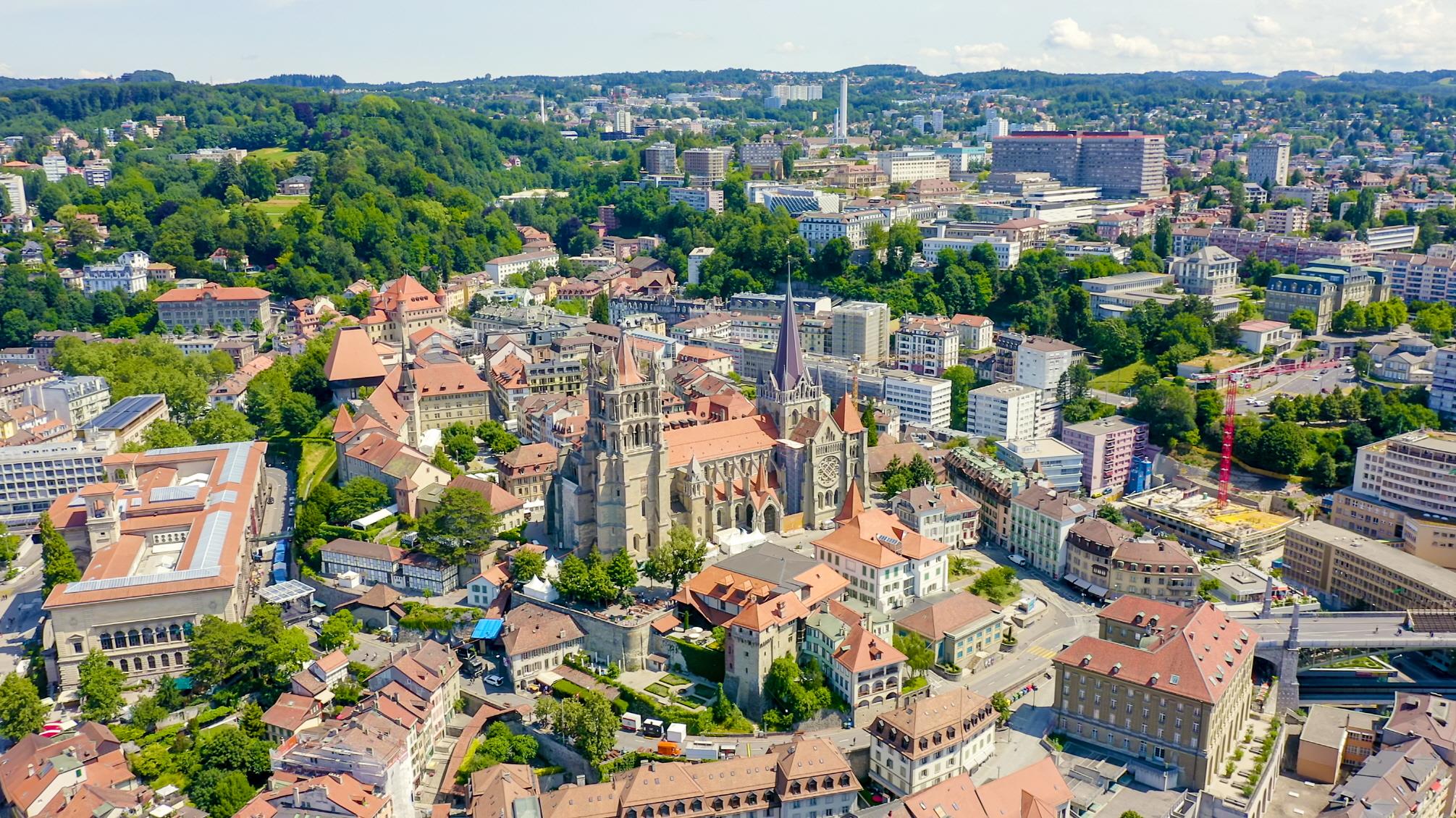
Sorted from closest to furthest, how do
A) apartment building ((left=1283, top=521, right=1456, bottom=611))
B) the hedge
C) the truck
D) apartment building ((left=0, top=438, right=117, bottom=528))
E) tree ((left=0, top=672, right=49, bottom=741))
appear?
the truck
tree ((left=0, top=672, right=49, bottom=741))
the hedge
apartment building ((left=1283, top=521, right=1456, bottom=611))
apartment building ((left=0, top=438, right=117, bottom=528))

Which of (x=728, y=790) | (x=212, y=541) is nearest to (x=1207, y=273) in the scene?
(x=728, y=790)

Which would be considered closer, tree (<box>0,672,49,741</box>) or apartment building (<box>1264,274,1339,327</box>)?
tree (<box>0,672,49,741</box>)

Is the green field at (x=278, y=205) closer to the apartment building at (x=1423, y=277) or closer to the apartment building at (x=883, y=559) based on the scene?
the apartment building at (x=883, y=559)

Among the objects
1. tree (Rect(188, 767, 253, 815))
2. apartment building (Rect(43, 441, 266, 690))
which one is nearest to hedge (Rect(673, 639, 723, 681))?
tree (Rect(188, 767, 253, 815))

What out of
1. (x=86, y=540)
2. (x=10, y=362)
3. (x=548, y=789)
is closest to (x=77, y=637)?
(x=86, y=540)

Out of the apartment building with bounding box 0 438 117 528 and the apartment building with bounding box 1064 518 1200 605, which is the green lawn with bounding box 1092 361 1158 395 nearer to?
the apartment building with bounding box 1064 518 1200 605

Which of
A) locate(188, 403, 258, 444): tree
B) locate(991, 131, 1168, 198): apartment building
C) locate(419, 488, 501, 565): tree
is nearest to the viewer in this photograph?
locate(419, 488, 501, 565): tree

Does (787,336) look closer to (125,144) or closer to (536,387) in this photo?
(536,387)
